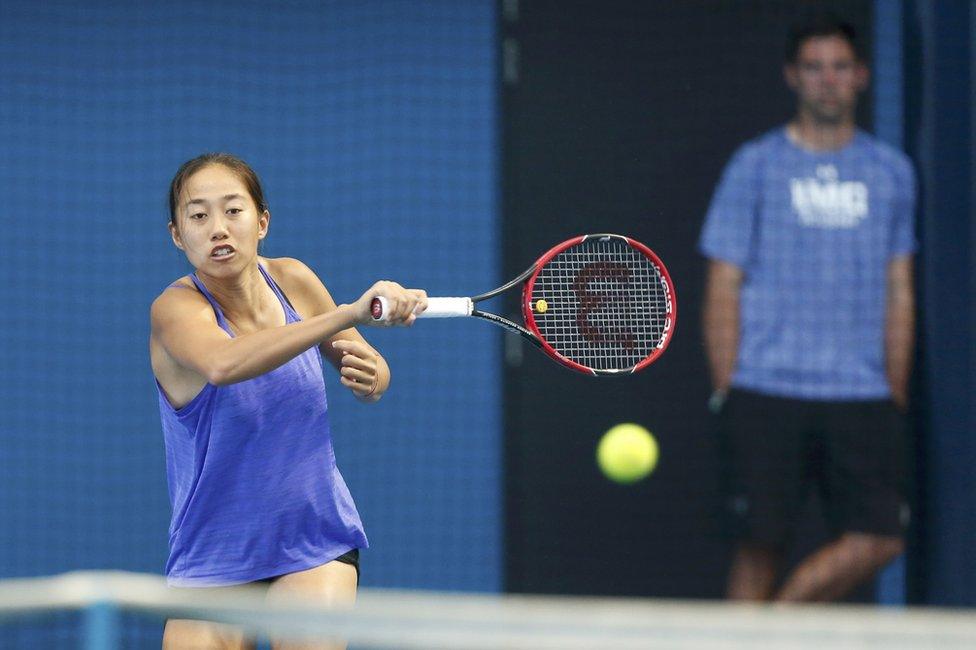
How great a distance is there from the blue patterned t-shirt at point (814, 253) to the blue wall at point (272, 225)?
811 mm

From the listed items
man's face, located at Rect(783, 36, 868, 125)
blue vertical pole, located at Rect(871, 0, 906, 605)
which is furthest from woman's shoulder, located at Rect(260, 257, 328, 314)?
blue vertical pole, located at Rect(871, 0, 906, 605)

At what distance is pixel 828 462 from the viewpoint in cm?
480

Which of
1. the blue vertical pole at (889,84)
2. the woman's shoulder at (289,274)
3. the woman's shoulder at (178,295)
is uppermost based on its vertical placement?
the blue vertical pole at (889,84)

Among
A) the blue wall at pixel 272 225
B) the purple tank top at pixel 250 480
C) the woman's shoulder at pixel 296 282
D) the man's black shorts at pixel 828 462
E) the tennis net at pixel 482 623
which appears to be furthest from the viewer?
the blue wall at pixel 272 225

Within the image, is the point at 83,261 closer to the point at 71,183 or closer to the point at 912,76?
the point at 71,183

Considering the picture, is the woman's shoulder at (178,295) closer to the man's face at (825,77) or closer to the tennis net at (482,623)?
the tennis net at (482,623)

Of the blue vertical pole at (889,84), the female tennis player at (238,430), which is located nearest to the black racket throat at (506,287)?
the female tennis player at (238,430)

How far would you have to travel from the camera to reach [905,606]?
489 cm

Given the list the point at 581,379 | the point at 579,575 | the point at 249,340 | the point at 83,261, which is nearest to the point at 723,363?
the point at 581,379

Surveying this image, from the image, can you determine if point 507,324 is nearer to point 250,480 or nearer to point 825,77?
point 250,480

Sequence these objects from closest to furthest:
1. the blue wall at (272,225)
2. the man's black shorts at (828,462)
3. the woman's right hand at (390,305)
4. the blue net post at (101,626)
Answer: the blue net post at (101,626) → the woman's right hand at (390,305) → the man's black shorts at (828,462) → the blue wall at (272,225)

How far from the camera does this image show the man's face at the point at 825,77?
4812 millimetres

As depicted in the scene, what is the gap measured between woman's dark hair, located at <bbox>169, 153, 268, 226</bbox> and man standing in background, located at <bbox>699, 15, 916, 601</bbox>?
2175mm

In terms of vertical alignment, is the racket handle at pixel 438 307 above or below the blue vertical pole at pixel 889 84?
below
